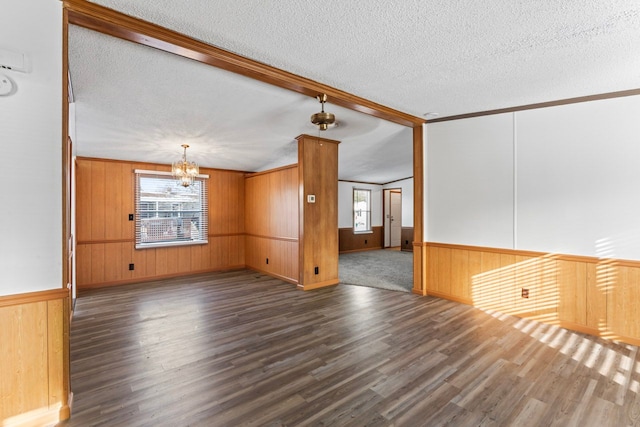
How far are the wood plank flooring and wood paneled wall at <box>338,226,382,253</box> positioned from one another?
500 cm

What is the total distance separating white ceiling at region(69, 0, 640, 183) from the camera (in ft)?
6.17

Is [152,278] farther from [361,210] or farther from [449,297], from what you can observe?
[361,210]

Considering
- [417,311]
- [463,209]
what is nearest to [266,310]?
[417,311]

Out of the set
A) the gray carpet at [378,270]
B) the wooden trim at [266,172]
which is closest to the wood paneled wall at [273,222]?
the wooden trim at [266,172]

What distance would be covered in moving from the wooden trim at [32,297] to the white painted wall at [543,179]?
4.12 m

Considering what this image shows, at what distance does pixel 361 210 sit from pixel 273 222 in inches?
172

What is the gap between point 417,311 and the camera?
12.0ft

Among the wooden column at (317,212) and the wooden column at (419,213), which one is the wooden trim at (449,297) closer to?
the wooden column at (419,213)

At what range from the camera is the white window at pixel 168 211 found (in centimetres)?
550

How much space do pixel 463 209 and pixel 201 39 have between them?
3.59 m

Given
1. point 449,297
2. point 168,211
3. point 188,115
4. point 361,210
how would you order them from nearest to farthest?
point 188,115
point 449,297
point 168,211
point 361,210

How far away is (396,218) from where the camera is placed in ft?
33.3

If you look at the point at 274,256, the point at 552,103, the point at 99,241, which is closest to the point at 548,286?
the point at 552,103

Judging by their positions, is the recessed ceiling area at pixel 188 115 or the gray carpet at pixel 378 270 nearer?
the recessed ceiling area at pixel 188 115
